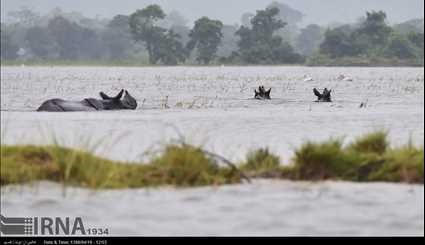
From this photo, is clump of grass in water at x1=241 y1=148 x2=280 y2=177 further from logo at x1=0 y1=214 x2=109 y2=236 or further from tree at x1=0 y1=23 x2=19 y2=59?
tree at x1=0 y1=23 x2=19 y2=59

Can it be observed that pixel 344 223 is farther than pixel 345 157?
No

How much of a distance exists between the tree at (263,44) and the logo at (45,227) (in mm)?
75634

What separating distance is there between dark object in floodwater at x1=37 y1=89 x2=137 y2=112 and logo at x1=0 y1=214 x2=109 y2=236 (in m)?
10.4

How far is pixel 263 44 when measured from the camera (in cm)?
8338

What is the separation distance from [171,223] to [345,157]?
240 cm

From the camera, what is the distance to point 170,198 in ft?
25.9

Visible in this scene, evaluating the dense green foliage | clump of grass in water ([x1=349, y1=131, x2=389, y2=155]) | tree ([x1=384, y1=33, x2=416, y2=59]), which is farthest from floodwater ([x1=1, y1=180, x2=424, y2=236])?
the dense green foliage

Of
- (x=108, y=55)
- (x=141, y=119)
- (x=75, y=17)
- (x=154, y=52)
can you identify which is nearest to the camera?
(x=141, y=119)

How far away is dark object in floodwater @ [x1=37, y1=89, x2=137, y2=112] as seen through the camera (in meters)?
17.8

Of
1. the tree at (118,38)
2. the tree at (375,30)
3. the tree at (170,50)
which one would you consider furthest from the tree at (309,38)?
the tree at (375,30)

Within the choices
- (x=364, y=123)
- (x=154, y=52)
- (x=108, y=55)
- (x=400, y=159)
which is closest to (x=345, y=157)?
(x=400, y=159)

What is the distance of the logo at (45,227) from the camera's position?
681 centimetres

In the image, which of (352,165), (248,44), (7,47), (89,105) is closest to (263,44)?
(248,44)
